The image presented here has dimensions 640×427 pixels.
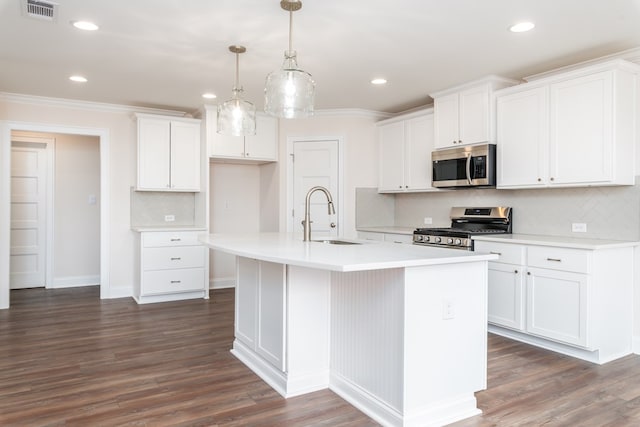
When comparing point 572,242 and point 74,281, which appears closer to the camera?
point 572,242

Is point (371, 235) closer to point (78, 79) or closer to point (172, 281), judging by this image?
point (172, 281)

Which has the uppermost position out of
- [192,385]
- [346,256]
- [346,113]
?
[346,113]

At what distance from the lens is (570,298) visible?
3.31 m

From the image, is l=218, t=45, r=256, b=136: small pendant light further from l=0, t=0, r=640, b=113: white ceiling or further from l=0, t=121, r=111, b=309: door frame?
l=0, t=121, r=111, b=309: door frame

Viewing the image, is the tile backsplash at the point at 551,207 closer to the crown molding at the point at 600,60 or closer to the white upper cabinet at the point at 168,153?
the crown molding at the point at 600,60

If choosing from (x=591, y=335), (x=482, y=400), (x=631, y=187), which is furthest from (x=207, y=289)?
(x=631, y=187)

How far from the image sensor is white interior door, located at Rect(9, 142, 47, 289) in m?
5.97

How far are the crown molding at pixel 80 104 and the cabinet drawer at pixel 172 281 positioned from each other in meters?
2.04

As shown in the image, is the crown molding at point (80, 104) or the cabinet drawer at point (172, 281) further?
the cabinet drawer at point (172, 281)

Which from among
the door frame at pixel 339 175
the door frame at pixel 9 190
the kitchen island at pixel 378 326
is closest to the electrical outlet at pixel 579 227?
the kitchen island at pixel 378 326

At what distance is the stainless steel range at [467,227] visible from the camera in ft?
13.6

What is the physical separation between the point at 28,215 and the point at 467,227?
18.7 feet

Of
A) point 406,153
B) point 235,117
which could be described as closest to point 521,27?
point 235,117

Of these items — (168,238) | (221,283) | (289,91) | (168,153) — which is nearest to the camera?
(289,91)
